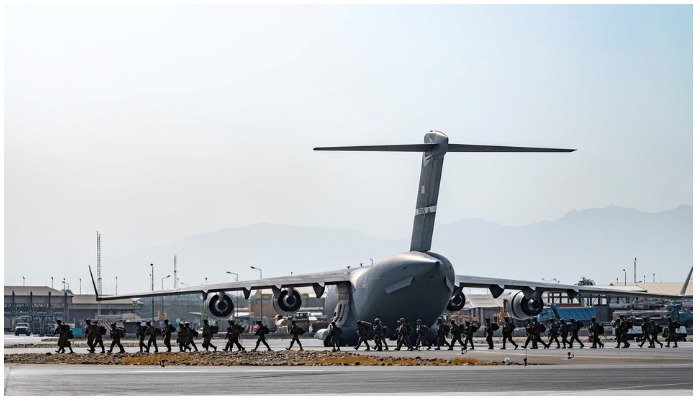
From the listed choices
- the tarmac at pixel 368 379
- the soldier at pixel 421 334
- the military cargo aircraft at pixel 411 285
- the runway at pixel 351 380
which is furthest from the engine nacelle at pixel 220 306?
the runway at pixel 351 380

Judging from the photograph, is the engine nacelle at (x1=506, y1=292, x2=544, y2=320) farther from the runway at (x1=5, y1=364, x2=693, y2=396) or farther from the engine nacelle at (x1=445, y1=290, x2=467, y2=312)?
the runway at (x1=5, y1=364, x2=693, y2=396)

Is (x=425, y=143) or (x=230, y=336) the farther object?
(x=425, y=143)

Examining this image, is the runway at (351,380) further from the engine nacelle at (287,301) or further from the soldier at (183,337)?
the engine nacelle at (287,301)

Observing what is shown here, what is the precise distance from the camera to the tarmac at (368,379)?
95.9 ft

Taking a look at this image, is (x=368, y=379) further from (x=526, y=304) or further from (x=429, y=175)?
(x=526, y=304)

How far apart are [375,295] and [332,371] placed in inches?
890

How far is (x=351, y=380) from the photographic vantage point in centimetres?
3262

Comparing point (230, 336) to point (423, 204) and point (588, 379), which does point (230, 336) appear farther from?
point (588, 379)

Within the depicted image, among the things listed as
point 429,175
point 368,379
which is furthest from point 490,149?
point 368,379

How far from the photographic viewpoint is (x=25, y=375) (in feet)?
121

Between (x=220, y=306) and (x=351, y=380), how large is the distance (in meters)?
31.7

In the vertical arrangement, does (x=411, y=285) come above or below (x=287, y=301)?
above

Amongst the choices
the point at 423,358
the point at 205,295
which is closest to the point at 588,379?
the point at 423,358

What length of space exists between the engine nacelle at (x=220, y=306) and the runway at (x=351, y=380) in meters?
22.7
